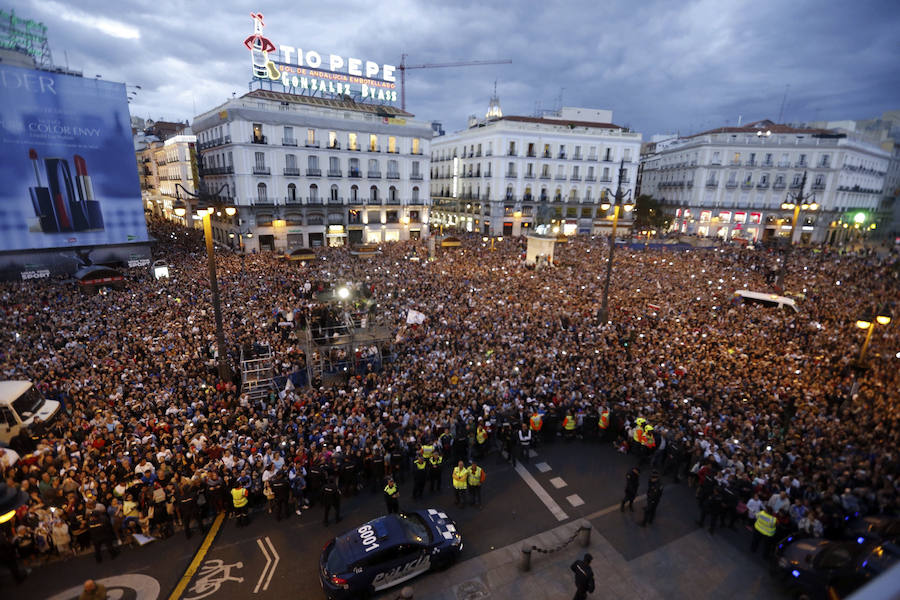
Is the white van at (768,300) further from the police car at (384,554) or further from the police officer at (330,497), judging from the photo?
the police officer at (330,497)

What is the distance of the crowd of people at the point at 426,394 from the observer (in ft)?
36.4

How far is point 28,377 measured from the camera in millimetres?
15656

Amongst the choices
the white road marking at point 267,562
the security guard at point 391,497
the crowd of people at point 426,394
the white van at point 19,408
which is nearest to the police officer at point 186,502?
the crowd of people at point 426,394

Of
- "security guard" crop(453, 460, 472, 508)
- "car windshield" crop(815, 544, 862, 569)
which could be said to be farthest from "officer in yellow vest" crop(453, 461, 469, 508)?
Result: "car windshield" crop(815, 544, 862, 569)

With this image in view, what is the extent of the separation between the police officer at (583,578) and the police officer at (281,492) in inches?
276

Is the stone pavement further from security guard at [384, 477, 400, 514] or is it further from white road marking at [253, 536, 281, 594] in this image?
white road marking at [253, 536, 281, 594]

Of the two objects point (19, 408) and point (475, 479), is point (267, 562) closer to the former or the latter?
point (475, 479)

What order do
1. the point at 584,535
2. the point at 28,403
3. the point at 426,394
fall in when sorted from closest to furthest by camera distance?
1. the point at 584,535
2. the point at 28,403
3. the point at 426,394

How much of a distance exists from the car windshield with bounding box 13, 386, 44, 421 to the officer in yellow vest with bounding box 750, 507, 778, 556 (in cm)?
2037

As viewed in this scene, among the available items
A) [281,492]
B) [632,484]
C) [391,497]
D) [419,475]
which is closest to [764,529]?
[632,484]

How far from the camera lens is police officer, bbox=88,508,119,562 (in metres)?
10.0

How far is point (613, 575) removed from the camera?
995 cm

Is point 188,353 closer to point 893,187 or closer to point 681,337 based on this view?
point 681,337

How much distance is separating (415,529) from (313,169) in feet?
143
